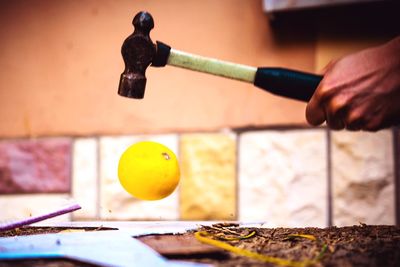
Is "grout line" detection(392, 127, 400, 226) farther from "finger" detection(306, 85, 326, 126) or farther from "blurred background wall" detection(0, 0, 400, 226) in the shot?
"finger" detection(306, 85, 326, 126)

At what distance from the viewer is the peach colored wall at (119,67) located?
1.29m

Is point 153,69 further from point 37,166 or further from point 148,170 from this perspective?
point 148,170

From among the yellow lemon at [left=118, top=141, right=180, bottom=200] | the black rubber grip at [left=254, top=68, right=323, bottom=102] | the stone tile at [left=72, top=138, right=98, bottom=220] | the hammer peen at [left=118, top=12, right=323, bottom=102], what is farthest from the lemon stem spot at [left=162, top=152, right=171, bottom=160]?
the stone tile at [left=72, top=138, right=98, bottom=220]

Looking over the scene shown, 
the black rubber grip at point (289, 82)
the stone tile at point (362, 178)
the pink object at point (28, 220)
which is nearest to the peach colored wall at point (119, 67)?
the stone tile at point (362, 178)

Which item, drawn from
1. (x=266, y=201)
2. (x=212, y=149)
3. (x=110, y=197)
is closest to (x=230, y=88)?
(x=212, y=149)

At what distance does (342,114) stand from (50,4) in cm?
97

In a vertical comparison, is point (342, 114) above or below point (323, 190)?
above

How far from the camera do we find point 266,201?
1.25 m

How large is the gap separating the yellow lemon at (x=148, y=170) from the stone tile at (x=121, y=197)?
386 mm

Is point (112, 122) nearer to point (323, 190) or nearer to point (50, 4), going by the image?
point (50, 4)

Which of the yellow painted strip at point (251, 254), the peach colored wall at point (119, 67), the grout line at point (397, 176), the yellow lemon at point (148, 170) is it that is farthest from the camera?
the peach colored wall at point (119, 67)

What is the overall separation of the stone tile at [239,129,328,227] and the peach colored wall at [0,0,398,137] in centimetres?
6

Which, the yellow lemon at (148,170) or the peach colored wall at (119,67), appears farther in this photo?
the peach colored wall at (119,67)

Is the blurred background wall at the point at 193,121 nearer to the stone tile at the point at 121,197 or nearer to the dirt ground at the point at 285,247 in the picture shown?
the stone tile at the point at 121,197
